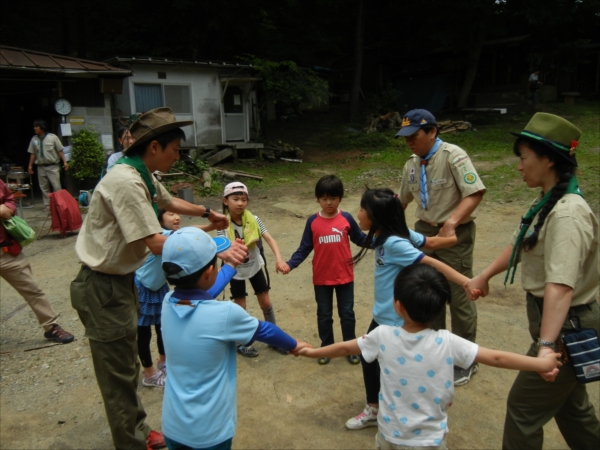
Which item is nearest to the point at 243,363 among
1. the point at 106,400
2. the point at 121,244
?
the point at 106,400

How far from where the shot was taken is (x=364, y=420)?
10.8 feet

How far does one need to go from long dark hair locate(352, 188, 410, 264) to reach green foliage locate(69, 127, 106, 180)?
453 inches

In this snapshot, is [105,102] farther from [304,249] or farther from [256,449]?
[256,449]

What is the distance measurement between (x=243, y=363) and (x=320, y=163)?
13.5m

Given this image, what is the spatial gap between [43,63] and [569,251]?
42.9ft

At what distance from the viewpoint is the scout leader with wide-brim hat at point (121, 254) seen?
8.66 ft

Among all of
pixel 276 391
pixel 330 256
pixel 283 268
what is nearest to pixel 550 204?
pixel 330 256

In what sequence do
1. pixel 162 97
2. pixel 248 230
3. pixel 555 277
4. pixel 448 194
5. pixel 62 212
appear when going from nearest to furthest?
pixel 555 277 < pixel 448 194 < pixel 248 230 < pixel 62 212 < pixel 162 97

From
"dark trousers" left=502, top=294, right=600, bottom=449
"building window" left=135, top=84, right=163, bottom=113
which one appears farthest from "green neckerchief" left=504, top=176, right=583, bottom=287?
"building window" left=135, top=84, right=163, bottom=113

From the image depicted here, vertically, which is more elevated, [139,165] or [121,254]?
[139,165]

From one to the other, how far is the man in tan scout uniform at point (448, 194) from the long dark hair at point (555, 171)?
46.8 inches

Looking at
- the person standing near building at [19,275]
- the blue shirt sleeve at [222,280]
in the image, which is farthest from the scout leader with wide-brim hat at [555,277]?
the person standing near building at [19,275]

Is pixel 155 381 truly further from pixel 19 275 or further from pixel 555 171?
pixel 555 171

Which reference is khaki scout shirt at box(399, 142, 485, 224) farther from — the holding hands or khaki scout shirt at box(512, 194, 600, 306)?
khaki scout shirt at box(512, 194, 600, 306)
